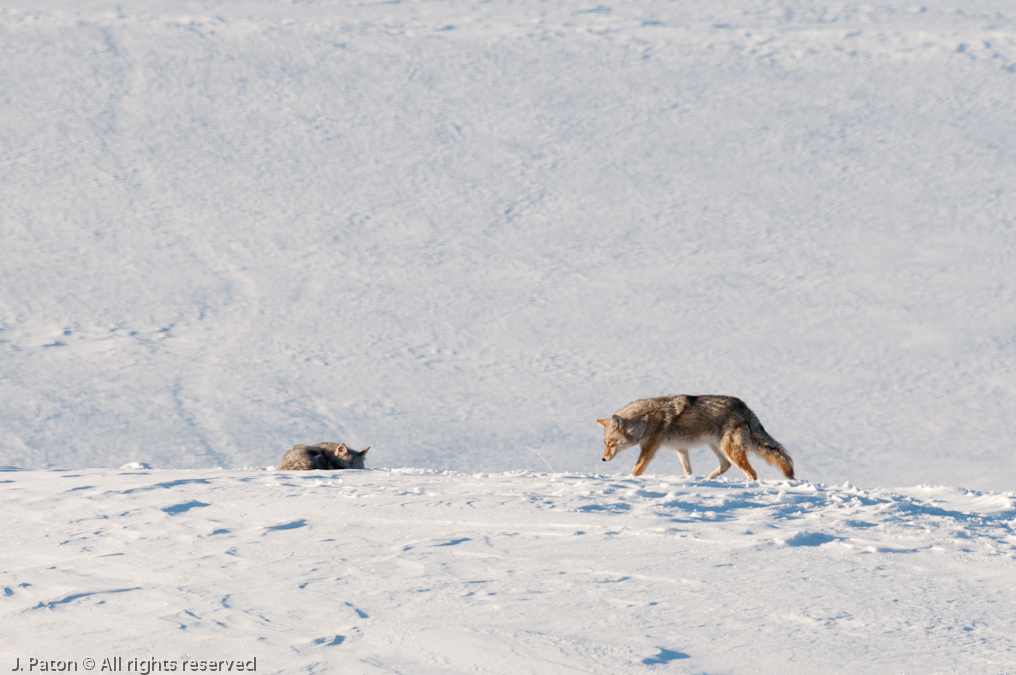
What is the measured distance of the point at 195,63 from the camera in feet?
89.4

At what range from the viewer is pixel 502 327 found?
1856 centimetres

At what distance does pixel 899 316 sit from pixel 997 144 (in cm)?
734

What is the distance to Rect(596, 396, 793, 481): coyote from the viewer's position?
7.66 metres

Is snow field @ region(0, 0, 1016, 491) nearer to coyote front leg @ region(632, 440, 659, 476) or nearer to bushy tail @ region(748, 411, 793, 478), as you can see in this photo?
coyote front leg @ region(632, 440, 659, 476)

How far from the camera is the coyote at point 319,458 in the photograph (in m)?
8.74

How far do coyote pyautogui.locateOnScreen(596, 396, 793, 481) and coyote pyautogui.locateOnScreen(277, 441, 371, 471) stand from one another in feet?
7.19

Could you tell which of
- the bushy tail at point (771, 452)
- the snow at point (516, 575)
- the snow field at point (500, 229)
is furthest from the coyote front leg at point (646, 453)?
the snow field at point (500, 229)

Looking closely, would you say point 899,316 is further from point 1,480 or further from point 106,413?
point 1,480

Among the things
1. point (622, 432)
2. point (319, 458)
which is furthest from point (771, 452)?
point (319, 458)

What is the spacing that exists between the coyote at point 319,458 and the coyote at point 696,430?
7.19 feet

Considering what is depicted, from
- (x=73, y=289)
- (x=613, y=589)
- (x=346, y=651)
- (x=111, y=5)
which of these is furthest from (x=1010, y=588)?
(x=111, y=5)

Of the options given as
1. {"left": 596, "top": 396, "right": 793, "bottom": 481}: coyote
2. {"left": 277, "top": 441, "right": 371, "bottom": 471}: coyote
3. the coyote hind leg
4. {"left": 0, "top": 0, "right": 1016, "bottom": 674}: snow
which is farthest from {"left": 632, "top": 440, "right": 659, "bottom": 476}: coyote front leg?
{"left": 277, "top": 441, "right": 371, "bottom": 471}: coyote

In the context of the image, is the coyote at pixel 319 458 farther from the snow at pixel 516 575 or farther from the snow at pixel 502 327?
the snow at pixel 516 575

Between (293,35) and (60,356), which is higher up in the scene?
(293,35)
